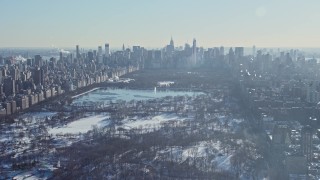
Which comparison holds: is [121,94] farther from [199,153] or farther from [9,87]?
[199,153]

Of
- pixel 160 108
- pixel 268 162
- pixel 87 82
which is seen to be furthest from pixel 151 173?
pixel 87 82

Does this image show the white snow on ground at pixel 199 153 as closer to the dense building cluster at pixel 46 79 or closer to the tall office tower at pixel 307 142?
the tall office tower at pixel 307 142

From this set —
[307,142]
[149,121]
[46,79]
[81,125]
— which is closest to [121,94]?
[46,79]

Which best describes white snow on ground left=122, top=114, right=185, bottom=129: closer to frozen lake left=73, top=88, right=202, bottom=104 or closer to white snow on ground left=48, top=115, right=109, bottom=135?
white snow on ground left=48, top=115, right=109, bottom=135

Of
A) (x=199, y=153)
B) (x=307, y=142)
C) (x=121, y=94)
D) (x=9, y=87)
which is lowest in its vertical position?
(x=199, y=153)

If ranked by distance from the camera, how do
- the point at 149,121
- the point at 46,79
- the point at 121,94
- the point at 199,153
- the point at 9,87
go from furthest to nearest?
the point at 46,79 → the point at 121,94 → the point at 9,87 → the point at 149,121 → the point at 199,153

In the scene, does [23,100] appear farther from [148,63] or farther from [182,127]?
[148,63]

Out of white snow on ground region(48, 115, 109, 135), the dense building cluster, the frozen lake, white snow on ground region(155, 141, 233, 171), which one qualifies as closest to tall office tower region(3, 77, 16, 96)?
the dense building cluster
